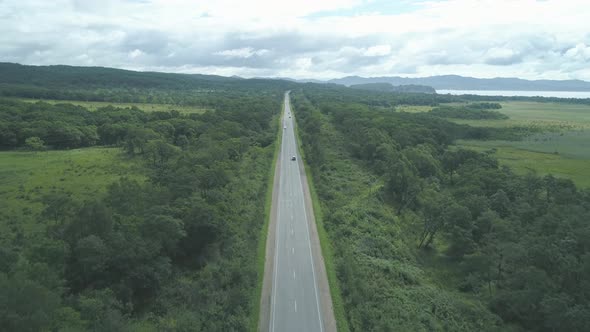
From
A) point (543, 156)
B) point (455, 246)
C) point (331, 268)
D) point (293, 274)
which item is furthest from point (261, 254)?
point (543, 156)

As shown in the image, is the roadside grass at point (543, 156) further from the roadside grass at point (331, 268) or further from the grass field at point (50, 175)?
the grass field at point (50, 175)

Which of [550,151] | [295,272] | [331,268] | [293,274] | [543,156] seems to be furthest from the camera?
[550,151]

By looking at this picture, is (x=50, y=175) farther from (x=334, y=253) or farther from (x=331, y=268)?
(x=331, y=268)

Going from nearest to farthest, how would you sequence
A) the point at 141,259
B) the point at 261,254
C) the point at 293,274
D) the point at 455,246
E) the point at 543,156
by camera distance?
the point at 141,259 < the point at 293,274 < the point at 261,254 < the point at 455,246 < the point at 543,156

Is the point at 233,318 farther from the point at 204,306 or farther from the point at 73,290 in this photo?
the point at 73,290

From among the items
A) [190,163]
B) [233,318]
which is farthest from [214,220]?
[190,163]

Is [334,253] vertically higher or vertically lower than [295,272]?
higher
